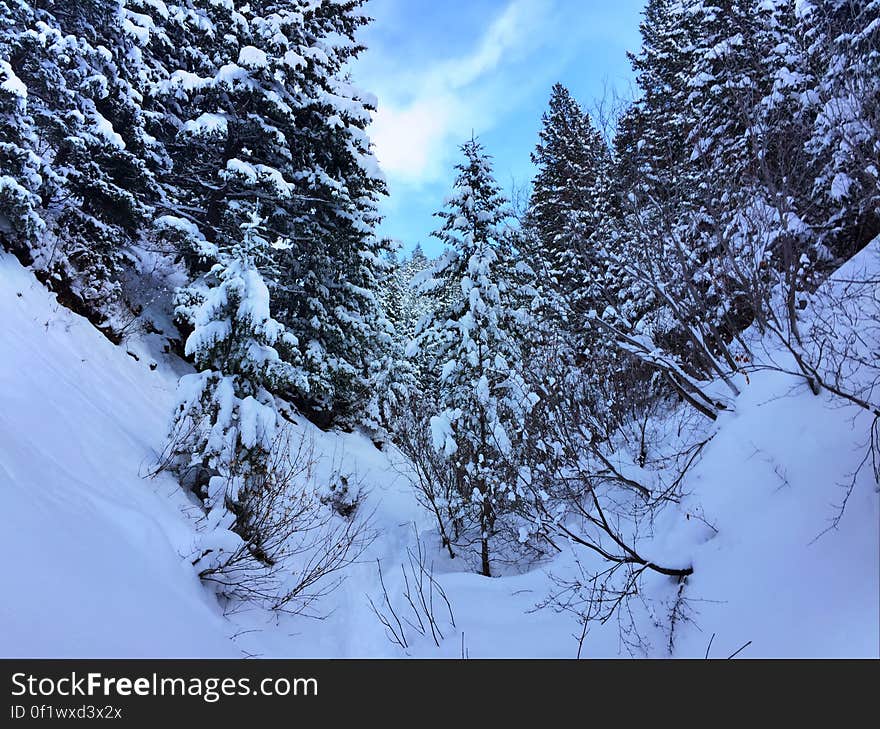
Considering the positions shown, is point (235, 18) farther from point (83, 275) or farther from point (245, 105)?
point (83, 275)

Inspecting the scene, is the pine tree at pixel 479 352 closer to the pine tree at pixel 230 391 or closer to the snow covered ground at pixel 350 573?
the snow covered ground at pixel 350 573

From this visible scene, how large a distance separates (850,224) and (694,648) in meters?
8.96

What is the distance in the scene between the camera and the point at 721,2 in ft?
45.2

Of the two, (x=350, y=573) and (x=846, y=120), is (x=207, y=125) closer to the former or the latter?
(x=350, y=573)

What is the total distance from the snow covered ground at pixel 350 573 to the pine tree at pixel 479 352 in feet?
9.07

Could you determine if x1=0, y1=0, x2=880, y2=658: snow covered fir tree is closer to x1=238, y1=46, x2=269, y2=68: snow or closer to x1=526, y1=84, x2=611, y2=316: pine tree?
x1=238, y1=46, x2=269, y2=68: snow

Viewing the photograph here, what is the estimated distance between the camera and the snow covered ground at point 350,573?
3.16 meters

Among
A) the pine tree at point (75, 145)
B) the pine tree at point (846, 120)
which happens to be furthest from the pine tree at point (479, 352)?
the pine tree at point (75, 145)

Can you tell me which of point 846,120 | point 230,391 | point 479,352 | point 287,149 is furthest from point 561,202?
point 230,391

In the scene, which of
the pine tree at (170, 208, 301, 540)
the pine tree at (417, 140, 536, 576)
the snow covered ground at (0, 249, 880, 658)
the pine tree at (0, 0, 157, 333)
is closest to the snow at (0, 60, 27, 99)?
the pine tree at (0, 0, 157, 333)

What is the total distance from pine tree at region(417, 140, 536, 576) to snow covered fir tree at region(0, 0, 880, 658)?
0.32 ft

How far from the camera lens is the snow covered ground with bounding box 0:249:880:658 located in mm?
3164

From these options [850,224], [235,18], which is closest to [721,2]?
[850,224]

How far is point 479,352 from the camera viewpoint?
11.2 m
